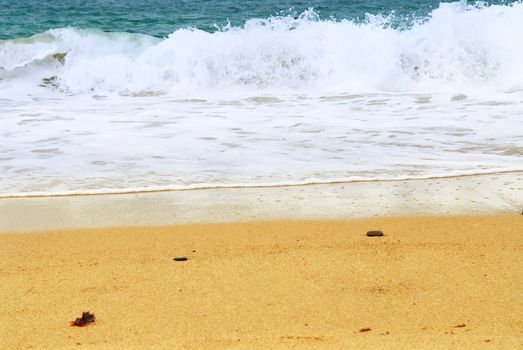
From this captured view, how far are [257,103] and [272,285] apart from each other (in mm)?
6613

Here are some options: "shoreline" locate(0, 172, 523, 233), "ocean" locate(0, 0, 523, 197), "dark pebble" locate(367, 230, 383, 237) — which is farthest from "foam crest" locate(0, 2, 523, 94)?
"dark pebble" locate(367, 230, 383, 237)

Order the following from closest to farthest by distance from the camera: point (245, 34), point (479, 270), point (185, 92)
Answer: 1. point (479, 270)
2. point (185, 92)
3. point (245, 34)

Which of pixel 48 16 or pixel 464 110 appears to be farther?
pixel 48 16

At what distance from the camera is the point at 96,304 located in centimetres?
292

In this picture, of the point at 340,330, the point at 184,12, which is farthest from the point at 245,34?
the point at 340,330

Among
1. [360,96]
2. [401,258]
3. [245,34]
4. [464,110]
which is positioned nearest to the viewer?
[401,258]

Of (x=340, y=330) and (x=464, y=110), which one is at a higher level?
(x=340, y=330)

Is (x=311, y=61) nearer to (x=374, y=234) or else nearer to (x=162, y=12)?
(x=374, y=234)

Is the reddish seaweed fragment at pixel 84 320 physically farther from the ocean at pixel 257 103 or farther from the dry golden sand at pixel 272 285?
the ocean at pixel 257 103

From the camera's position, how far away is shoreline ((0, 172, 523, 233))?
4312 mm

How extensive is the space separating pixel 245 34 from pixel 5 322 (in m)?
10.7

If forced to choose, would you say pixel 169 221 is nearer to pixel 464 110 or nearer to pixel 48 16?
pixel 464 110

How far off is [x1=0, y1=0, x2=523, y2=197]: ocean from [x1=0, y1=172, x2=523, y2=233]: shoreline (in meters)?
0.20

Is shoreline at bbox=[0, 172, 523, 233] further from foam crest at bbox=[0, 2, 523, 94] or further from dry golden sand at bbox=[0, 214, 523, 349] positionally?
foam crest at bbox=[0, 2, 523, 94]
